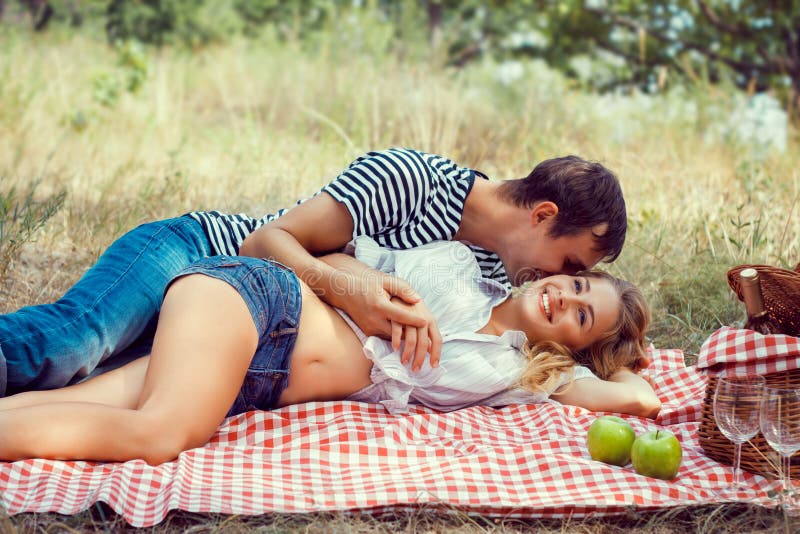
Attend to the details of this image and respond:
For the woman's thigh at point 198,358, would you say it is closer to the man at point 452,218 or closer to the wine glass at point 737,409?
the man at point 452,218

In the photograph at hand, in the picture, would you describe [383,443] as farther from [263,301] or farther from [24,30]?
[24,30]

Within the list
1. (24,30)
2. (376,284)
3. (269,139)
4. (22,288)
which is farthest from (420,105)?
(24,30)

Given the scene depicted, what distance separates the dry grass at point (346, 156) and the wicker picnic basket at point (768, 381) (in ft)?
0.62

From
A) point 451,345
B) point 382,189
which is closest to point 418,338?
point 451,345

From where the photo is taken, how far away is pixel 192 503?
6.80 feet

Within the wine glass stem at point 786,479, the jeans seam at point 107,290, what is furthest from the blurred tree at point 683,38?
the wine glass stem at point 786,479

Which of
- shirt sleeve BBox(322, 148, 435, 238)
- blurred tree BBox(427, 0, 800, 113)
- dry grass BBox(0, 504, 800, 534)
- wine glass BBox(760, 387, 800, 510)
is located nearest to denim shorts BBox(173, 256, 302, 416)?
shirt sleeve BBox(322, 148, 435, 238)

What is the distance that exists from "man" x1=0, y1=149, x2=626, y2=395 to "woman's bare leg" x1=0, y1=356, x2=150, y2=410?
6cm

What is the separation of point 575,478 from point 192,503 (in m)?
1.11

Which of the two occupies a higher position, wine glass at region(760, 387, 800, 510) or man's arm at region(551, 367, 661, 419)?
wine glass at region(760, 387, 800, 510)

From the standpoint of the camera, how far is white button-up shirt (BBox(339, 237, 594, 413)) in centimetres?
279

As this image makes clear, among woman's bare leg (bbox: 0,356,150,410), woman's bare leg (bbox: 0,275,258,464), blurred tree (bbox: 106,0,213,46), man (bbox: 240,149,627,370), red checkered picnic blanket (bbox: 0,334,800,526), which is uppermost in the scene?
man (bbox: 240,149,627,370)

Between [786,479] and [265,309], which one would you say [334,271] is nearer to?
[265,309]

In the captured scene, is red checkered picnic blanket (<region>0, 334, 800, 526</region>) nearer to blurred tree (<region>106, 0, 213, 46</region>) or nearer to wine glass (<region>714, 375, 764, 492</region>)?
wine glass (<region>714, 375, 764, 492</region>)
